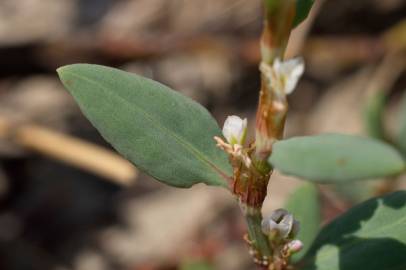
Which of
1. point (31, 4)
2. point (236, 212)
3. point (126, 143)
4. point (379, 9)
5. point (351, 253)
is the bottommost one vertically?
point (351, 253)

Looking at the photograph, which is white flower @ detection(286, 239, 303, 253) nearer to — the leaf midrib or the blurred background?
the leaf midrib

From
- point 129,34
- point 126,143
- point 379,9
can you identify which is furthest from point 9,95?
point 126,143

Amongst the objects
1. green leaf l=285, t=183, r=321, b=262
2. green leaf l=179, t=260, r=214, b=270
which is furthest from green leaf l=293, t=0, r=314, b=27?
green leaf l=179, t=260, r=214, b=270

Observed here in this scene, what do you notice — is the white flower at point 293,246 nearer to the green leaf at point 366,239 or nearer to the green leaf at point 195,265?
the green leaf at point 366,239

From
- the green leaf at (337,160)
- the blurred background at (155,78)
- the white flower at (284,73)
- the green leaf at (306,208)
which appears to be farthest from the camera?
the blurred background at (155,78)

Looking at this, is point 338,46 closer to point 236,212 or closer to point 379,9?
point 379,9

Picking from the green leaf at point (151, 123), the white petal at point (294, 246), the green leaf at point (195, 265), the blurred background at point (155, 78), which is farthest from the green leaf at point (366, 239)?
the blurred background at point (155, 78)
